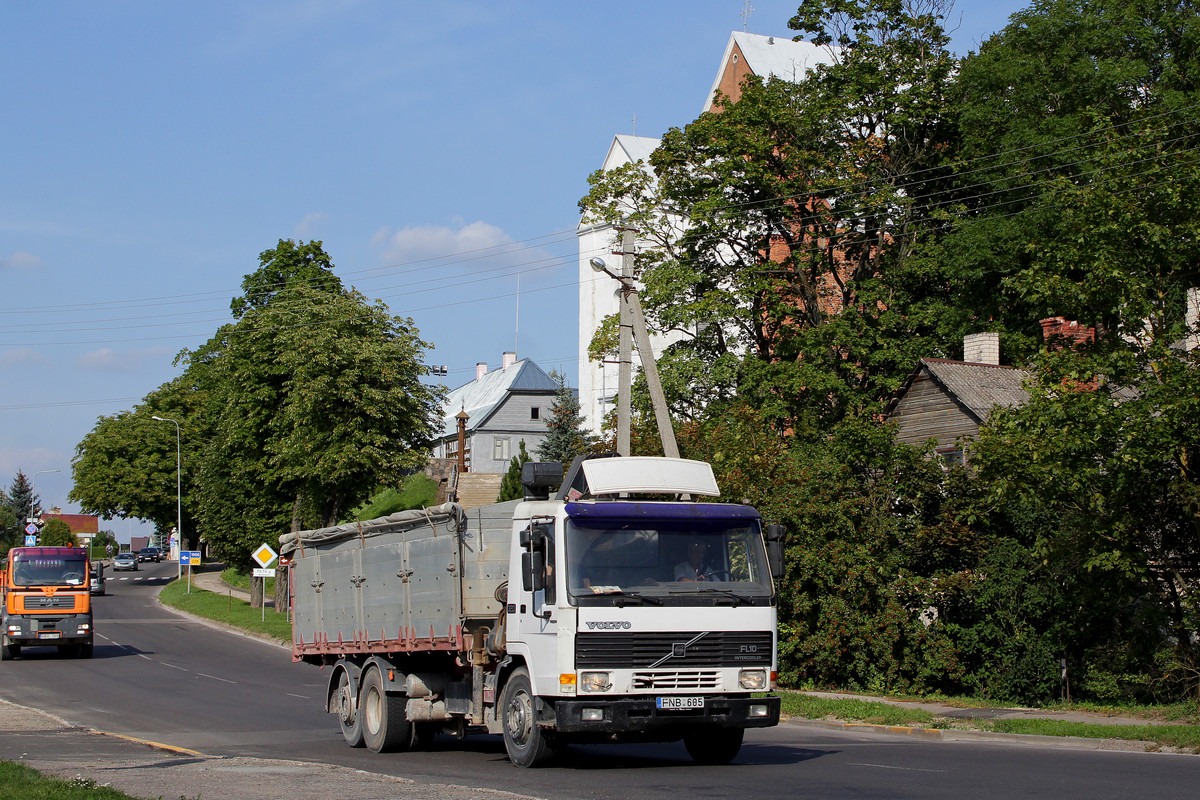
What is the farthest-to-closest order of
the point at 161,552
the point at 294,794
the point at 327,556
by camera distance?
the point at 161,552, the point at 327,556, the point at 294,794

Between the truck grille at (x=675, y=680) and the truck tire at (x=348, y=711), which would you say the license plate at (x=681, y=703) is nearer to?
the truck grille at (x=675, y=680)

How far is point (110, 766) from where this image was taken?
42.7 ft

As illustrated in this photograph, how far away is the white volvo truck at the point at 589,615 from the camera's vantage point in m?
11.7

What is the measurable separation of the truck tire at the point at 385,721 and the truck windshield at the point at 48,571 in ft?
67.7

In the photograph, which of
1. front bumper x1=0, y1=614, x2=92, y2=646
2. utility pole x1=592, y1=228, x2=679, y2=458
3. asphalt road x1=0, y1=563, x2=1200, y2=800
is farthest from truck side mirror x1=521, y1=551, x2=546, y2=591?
front bumper x1=0, y1=614, x2=92, y2=646

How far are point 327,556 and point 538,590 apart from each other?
566cm

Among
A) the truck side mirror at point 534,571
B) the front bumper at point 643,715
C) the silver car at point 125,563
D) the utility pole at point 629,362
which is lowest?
the silver car at point 125,563

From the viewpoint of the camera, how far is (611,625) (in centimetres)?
1171

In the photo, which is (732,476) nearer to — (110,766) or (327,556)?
(327,556)

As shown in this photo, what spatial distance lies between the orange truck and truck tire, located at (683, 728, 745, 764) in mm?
24052

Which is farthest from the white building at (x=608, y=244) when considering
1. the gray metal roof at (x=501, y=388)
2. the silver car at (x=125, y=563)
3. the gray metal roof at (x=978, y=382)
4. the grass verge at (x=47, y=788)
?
the grass verge at (x=47, y=788)

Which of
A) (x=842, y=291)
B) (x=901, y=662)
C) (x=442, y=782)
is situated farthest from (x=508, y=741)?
(x=842, y=291)

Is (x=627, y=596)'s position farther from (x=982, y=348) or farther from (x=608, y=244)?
(x=608, y=244)

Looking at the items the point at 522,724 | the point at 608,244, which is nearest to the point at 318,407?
the point at 608,244
